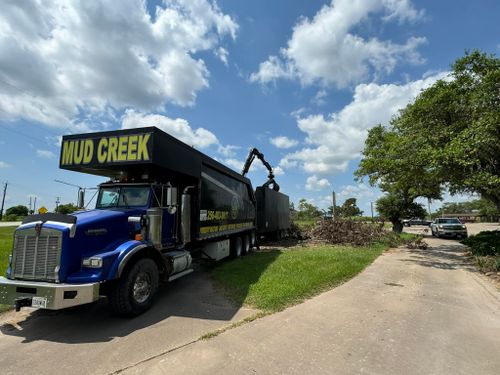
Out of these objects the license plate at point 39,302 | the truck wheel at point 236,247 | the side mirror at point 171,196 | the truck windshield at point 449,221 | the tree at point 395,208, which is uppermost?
the tree at point 395,208

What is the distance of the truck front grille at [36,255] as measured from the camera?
17.5ft

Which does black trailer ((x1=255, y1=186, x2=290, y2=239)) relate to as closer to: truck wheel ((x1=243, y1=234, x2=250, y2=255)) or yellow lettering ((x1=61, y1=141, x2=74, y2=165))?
truck wheel ((x1=243, y1=234, x2=250, y2=255))

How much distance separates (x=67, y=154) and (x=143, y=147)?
1976mm

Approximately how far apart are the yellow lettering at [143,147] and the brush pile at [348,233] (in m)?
14.3

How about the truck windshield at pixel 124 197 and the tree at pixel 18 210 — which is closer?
the truck windshield at pixel 124 197

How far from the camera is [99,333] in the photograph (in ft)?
17.1

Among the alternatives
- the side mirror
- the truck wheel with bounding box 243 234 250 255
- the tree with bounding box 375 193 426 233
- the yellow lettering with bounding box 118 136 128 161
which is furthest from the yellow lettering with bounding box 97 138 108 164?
the tree with bounding box 375 193 426 233

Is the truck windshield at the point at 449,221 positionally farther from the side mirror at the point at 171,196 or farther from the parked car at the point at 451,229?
the side mirror at the point at 171,196

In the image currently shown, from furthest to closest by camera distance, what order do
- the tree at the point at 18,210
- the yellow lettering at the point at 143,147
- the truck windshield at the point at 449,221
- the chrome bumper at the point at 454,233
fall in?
the tree at the point at 18,210 → the truck windshield at the point at 449,221 → the chrome bumper at the point at 454,233 → the yellow lettering at the point at 143,147

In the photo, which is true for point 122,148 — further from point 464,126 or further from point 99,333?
point 464,126

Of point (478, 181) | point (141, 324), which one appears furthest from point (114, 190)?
point (478, 181)

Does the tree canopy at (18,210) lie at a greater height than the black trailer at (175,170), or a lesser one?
greater

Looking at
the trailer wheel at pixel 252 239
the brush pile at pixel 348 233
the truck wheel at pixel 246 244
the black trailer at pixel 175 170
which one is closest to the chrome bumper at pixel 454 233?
the brush pile at pixel 348 233

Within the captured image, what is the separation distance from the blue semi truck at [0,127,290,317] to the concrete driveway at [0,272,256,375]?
0.50 m
